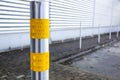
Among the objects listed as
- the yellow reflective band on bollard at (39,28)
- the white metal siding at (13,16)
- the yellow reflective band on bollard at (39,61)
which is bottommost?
the yellow reflective band on bollard at (39,61)

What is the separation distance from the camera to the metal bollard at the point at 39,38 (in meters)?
1.98

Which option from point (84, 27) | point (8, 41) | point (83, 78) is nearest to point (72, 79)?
point (83, 78)

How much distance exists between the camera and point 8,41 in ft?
27.3

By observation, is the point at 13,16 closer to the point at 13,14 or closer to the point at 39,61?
the point at 13,14

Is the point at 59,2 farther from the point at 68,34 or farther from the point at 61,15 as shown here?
the point at 68,34

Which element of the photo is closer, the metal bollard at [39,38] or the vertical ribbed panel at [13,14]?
the metal bollard at [39,38]

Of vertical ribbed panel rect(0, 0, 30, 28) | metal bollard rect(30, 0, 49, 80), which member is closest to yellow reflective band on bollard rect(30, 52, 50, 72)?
metal bollard rect(30, 0, 49, 80)

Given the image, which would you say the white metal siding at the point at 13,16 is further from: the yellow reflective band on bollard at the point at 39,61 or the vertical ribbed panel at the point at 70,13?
the yellow reflective band on bollard at the point at 39,61

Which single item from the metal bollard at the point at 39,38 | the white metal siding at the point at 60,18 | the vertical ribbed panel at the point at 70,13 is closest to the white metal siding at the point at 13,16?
the white metal siding at the point at 60,18

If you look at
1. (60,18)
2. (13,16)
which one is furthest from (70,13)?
(13,16)

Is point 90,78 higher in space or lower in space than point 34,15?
lower

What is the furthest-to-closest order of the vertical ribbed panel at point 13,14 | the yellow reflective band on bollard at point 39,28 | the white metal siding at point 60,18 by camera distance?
the white metal siding at point 60,18, the vertical ribbed panel at point 13,14, the yellow reflective band on bollard at point 39,28

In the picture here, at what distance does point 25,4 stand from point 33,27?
23.8ft

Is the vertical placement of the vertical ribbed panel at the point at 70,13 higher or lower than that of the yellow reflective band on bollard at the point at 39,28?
higher
